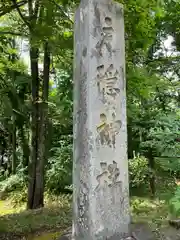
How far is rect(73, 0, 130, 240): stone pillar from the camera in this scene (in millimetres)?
3029

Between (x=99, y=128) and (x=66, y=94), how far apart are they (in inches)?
182

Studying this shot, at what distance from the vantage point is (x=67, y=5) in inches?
198

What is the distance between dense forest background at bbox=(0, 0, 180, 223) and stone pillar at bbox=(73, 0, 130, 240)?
3.68ft

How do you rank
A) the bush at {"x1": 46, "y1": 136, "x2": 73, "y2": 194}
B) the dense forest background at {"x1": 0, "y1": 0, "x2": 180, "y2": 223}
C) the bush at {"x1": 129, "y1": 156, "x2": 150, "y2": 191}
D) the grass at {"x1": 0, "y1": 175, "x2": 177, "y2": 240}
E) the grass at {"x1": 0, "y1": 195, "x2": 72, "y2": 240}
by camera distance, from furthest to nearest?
the bush at {"x1": 46, "y1": 136, "x2": 73, "y2": 194} → the bush at {"x1": 129, "y1": 156, "x2": 150, "y2": 191} → the grass at {"x1": 0, "y1": 195, "x2": 72, "y2": 240} → the dense forest background at {"x1": 0, "y1": 0, "x2": 180, "y2": 223} → the grass at {"x1": 0, "y1": 175, "x2": 177, "y2": 240}

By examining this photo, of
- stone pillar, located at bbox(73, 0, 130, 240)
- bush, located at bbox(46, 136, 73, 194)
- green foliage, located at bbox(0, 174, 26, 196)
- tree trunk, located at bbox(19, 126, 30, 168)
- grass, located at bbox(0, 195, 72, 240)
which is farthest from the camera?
tree trunk, located at bbox(19, 126, 30, 168)

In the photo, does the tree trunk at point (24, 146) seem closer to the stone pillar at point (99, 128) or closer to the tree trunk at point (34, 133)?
the tree trunk at point (34, 133)

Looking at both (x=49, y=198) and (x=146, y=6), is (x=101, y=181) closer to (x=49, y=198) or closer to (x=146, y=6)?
(x=146, y=6)

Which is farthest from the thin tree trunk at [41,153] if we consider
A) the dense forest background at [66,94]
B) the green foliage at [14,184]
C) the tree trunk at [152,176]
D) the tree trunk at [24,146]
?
the tree trunk at [24,146]

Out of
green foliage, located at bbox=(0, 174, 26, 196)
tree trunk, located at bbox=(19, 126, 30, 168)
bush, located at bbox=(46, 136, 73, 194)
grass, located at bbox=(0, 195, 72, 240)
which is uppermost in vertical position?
tree trunk, located at bbox=(19, 126, 30, 168)

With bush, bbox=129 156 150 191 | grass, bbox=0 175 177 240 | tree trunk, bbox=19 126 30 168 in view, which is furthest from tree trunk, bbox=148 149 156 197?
tree trunk, bbox=19 126 30 168

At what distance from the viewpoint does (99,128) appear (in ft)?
10.1

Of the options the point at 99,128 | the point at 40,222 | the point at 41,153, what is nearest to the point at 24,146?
the point at 41,153

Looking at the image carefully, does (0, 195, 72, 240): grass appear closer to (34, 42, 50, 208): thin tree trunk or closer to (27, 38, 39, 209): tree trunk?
(34, 42, 50, 208): thin tree trunk

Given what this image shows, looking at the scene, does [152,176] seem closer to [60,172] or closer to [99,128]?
[60,172]
